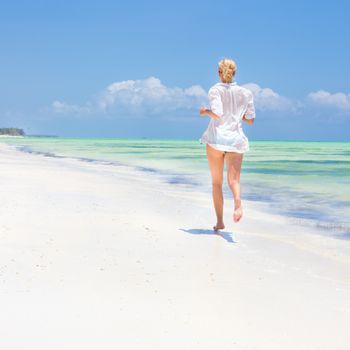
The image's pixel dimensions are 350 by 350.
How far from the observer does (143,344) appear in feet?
9.20

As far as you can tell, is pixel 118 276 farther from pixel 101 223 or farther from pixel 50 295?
pixel 101 223

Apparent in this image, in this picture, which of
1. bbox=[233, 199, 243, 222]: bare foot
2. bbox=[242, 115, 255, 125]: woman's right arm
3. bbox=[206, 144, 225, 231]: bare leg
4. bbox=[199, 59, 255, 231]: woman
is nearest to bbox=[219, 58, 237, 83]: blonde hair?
bbox=[199, 59, 255, 231]: woman

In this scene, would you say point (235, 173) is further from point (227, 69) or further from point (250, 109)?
point (227, 69)

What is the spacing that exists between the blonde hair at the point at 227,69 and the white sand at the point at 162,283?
64.1 inches

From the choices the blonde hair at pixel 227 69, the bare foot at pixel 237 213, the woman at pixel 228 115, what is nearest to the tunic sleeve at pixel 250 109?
the woman at pixel 228 115

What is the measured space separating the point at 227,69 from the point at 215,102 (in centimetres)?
37

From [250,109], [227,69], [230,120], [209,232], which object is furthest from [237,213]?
[227,69]

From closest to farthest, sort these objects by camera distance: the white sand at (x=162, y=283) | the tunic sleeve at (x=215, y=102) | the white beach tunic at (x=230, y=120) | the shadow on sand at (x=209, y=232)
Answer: the white sand at (x=162, y=283) < the tunic sleeve at (x=215, y=102) < the white beach tunic at (x=230, y=120) < the shadow on sand at (x=209, y=232)

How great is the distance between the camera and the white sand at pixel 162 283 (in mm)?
2943

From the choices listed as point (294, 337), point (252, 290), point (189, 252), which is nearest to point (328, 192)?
point (189, 252)

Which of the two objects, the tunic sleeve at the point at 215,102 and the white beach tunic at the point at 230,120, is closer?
the tunic sleeve at the point at 215,102

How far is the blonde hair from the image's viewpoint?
5.64 meters

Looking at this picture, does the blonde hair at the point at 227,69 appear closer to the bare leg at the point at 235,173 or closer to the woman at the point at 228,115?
the woman at the point at 228,115

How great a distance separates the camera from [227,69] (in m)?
5.64
